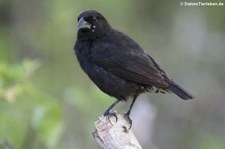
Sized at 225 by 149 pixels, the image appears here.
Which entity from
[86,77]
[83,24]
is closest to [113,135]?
[83,24]

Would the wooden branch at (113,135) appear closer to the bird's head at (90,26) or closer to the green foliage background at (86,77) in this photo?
the green foliage background at (86,77)

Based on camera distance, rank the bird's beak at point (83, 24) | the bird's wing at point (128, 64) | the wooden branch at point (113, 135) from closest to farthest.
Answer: the wooden branch at point (113, 135), the bird's wing at point (128, 64), the bird's beak at point (83, 24)

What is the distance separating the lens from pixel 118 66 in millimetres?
6320

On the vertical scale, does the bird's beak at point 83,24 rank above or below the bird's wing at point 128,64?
above

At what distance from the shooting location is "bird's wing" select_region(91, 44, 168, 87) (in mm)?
6195

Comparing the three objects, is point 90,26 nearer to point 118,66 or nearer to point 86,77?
point 118,66

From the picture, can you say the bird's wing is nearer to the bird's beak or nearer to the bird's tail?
the bird's tail

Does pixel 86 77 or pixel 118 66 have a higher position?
pixel 86 77

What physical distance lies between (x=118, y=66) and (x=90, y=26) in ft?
1.57

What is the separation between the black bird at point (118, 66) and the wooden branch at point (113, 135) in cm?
107

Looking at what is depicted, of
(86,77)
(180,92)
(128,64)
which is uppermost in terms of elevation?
(86,77)

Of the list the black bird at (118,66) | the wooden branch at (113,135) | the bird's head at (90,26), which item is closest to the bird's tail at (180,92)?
the black bird at (118,66)

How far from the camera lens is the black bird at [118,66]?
623 cm

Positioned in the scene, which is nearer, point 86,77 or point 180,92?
point 180,92
